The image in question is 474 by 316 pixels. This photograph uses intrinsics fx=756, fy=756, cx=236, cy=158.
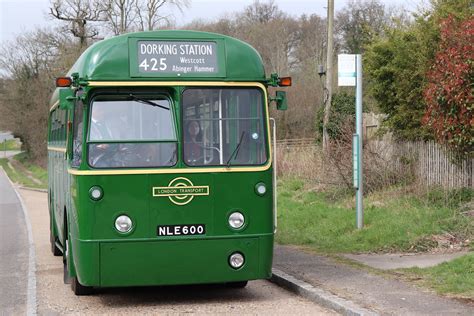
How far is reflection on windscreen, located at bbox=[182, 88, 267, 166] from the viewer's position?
8578mm

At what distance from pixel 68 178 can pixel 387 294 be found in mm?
4089

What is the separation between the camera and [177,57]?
344 inches

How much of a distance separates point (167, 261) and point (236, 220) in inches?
35.7

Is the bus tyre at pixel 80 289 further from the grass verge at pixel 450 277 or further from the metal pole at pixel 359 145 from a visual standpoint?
the metal pole at pixel 359 145

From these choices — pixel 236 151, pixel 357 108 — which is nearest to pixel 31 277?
pixel 236 151

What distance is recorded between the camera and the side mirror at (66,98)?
8508 millimetres

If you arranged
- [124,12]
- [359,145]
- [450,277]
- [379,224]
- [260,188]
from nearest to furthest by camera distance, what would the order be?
[260,188], [450,277], [379,224], [359,145], [124,12]

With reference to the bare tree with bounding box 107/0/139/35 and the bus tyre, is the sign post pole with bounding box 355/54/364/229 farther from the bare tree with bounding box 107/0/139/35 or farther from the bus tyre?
the bare tree with bounding box 107/0/139/35

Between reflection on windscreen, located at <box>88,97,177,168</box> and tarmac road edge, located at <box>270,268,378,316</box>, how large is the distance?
233 centimetres

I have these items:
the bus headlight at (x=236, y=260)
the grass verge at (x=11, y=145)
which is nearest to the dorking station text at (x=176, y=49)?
the bus headlight at (x=236, y=260)

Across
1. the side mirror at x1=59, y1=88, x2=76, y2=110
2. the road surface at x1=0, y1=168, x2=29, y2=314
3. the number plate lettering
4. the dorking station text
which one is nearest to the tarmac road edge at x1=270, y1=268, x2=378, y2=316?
the number plate lettering

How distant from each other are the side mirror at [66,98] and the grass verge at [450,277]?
15.6 ft

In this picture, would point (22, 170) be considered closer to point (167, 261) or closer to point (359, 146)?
point (359, 146)

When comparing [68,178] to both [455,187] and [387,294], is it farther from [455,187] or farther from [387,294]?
[455,187]
